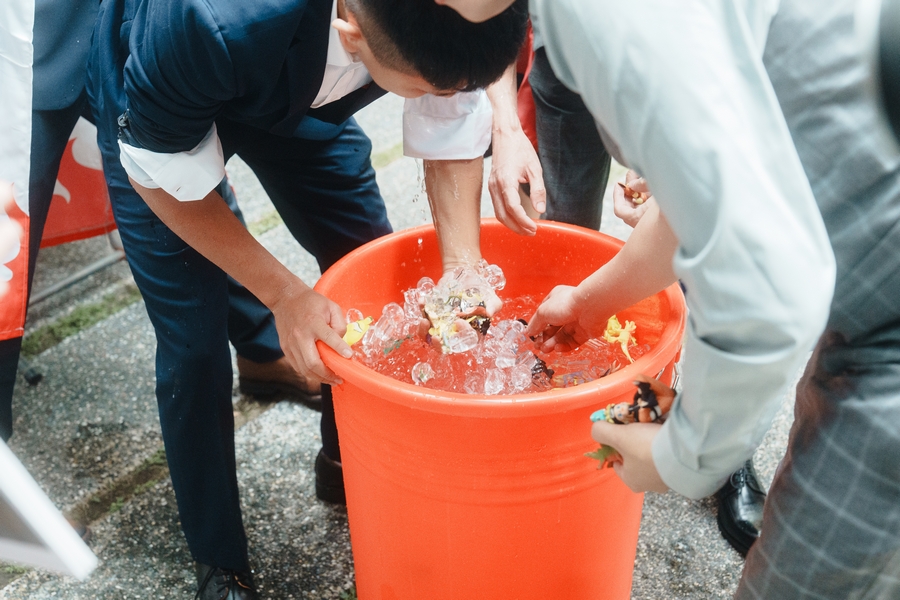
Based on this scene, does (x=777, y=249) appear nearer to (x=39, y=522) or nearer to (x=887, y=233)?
(x=887, y=233)

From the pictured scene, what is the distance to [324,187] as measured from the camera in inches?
58.0

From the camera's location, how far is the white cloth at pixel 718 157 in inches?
Result: 22.6

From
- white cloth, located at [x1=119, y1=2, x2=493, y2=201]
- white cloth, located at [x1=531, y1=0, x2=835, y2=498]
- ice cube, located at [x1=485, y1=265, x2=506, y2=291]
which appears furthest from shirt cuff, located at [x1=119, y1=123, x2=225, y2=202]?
white cloth, located at [x1=531, y1=0, x2=835, y2=498]

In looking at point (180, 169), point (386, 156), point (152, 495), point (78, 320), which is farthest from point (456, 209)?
point (386, 156)

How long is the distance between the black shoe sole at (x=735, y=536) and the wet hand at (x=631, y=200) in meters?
0.68

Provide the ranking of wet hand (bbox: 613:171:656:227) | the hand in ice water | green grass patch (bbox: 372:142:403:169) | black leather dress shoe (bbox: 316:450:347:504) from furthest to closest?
green grass patch (bbox: 372:142:403:169) → black leather dress shoe (bbox: 316:450:347:504) → wet hand (bbox: 613:171:656:227) → the hand in ice water

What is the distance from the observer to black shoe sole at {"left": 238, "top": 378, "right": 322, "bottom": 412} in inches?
78.6

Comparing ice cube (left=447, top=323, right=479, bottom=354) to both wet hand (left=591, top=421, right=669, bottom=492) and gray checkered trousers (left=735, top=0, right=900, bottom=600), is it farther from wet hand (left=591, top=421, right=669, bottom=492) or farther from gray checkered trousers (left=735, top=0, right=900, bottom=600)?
gray checkered trousers (left=735, top=0, right=900, bottom=600)

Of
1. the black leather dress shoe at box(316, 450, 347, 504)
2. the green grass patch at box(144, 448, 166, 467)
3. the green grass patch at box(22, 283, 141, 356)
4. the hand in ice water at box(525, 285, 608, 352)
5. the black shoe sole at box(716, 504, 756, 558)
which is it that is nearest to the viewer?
the hand in ice water at box(525, 285, 608, 352)

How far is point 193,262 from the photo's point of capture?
1.26 m

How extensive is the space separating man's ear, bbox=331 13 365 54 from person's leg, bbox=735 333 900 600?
0.65 m

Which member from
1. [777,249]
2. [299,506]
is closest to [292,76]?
[777,249]

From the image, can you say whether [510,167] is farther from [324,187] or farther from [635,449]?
[635,449]

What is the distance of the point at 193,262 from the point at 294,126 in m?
0.28
